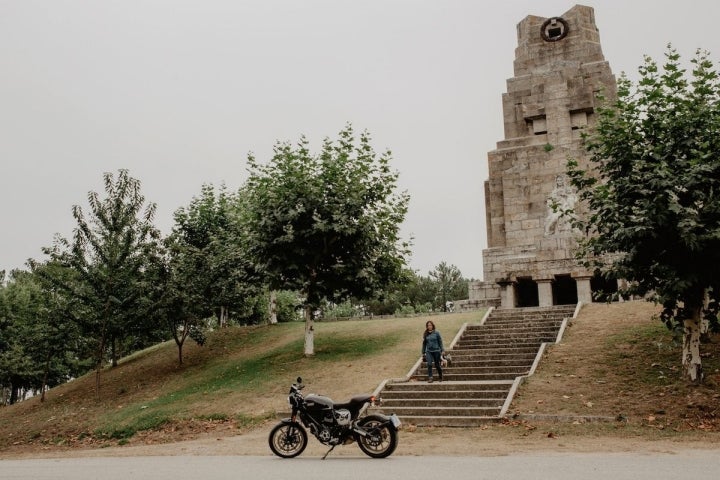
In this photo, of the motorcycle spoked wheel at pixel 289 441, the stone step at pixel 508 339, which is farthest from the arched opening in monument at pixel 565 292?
the motorcycle spoked wheel at pixel 289 441

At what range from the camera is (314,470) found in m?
8.89

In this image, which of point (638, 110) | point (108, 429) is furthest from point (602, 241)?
point (108, 429)

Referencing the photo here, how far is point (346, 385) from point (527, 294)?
487 inches

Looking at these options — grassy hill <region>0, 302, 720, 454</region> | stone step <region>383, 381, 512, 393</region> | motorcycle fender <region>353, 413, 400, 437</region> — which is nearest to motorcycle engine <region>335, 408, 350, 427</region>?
motorcycle fender <region>353, 413, 400, 437</region>

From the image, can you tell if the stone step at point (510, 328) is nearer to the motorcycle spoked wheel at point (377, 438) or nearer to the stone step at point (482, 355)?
the stone step at point (482, 355)

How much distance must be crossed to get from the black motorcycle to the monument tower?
53.3ft

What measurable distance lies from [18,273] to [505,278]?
4479 centimetres

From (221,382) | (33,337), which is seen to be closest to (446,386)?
(221,382)

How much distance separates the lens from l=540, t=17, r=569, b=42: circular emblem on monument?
3017 cm

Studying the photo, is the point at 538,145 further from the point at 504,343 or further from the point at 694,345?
the point at 694,345

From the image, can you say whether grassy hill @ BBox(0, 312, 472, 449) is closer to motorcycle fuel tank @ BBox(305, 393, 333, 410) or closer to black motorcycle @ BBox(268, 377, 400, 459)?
black motorcycle @ BBox(268, 377, 400, 459)

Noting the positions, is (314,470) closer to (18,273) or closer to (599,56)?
(599,56)

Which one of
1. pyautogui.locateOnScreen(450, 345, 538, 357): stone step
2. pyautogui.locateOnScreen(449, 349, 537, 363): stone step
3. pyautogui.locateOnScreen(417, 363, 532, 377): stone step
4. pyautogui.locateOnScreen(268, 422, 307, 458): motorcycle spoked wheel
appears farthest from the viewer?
pyautogui.locateOnScreen(450, 345, 538, 357): stone step

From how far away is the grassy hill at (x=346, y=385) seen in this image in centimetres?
1315
